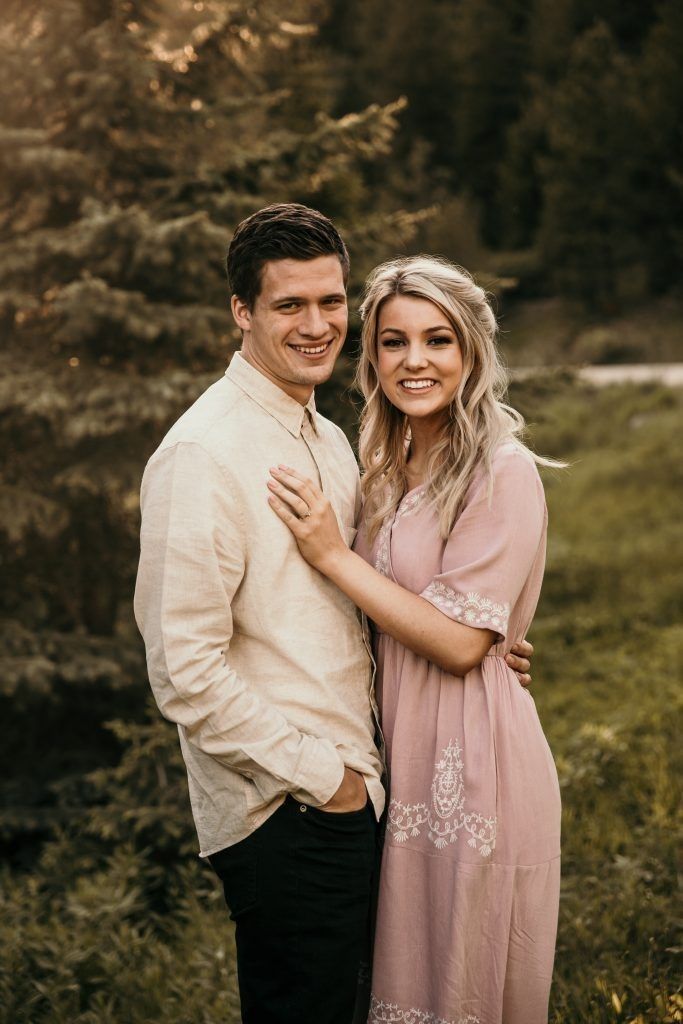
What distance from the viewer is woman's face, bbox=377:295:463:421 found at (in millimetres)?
2658

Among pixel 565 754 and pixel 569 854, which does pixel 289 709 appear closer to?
pixel 569 854

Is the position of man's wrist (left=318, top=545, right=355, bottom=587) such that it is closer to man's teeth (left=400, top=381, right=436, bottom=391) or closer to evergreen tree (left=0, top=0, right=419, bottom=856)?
man's teeth (left=400, top=381, right=436, bottom=391)

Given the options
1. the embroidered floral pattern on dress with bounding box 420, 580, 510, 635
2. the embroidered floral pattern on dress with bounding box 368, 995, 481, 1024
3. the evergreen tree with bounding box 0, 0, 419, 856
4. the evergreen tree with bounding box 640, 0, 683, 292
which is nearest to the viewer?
the embroidered floral pattern on dress with bounding box 420, 580, 510, 635

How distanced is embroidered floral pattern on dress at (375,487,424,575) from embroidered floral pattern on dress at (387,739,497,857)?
1.68 feet

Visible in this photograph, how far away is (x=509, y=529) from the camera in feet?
8.18

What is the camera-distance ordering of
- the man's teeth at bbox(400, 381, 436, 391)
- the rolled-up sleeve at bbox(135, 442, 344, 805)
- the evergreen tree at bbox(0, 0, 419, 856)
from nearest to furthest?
1. the rolled-up sleeve at bbox(135, 442, 344, 805)
2. the man's teeth at bbox(400, 381, 436, 391)
3. the evergreen tree at bbox(0, 0, 419, 856)

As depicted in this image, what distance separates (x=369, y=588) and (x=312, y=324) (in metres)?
0.69

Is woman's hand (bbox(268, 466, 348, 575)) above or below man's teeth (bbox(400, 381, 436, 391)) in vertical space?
below

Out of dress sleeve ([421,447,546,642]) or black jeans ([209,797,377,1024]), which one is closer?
black jeans ([209,797,377,1024])

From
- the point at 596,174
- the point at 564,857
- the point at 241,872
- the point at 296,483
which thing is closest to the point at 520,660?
the point at 296,483

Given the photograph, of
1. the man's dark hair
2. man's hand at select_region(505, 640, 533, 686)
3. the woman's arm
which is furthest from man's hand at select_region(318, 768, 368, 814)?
the man's dark hair

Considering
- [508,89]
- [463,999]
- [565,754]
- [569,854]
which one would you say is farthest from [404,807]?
[508,89]

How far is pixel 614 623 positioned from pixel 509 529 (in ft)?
21.3

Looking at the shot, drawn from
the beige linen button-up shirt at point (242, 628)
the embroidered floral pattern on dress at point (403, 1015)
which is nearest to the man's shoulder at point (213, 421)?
the beige linen button-up shirt at point (242, 628)
